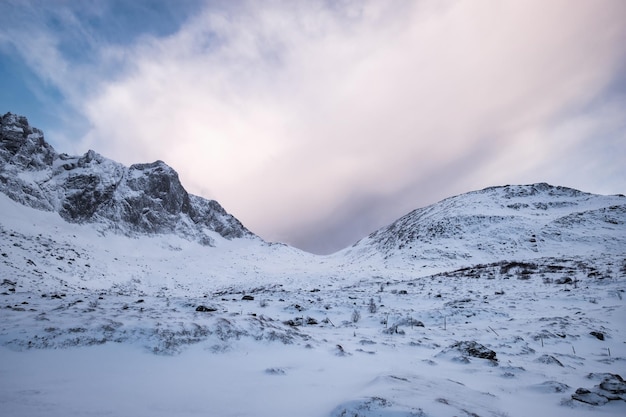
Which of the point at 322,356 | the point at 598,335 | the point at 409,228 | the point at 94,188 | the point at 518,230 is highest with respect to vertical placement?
the point at 94,188

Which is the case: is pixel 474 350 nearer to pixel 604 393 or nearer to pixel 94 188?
pixel 604 393

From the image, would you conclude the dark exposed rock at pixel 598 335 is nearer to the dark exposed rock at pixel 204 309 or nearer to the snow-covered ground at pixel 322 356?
the snow-covered ground at pixel 322 356

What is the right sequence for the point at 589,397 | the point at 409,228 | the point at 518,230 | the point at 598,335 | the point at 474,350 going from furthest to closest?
1. the point at 409,228
2. the point at 518,230
3. the point at 598,335
4. the point at 474,350
5. the point at 589,397

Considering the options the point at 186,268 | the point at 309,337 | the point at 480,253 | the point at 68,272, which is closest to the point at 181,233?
the point at 186,268

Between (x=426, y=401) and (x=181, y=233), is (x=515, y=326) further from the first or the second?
(x=181, y=233)

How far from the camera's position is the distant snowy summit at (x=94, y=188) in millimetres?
48969

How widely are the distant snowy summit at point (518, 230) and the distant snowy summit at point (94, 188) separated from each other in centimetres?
4661

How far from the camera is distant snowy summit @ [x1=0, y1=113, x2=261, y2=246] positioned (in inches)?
1928

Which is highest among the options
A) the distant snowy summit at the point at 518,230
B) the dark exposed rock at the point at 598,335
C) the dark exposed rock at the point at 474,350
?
the distant snowy summit at the point at 518,230

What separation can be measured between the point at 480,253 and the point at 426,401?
144 feet

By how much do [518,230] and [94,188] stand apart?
74051 mm

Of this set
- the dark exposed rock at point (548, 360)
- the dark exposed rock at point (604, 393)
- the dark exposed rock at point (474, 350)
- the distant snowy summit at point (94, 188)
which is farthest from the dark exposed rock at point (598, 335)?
the distant snowy summit at point (94, 188)

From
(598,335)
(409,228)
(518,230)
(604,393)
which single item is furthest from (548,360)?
(409,228)

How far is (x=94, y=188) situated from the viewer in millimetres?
57844
